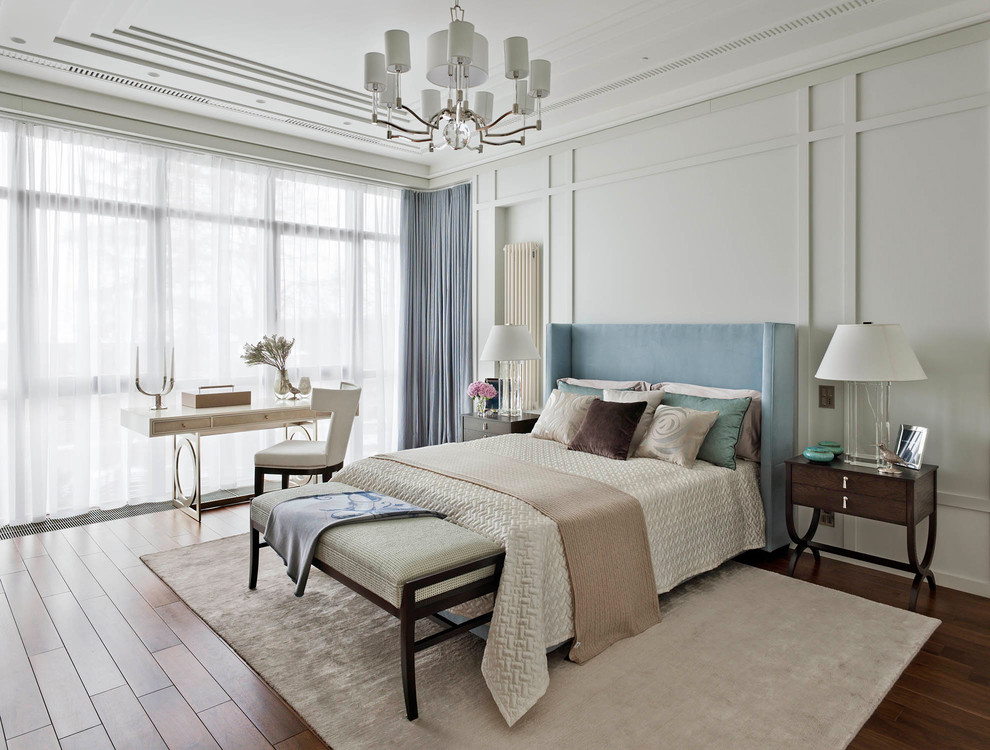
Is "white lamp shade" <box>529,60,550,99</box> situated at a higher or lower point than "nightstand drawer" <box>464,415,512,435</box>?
higher

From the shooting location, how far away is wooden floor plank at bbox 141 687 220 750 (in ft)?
6.46

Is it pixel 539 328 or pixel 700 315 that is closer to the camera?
pixel 700 315

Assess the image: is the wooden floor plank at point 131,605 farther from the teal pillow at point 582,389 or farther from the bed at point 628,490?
the teal pillow at point 582,389

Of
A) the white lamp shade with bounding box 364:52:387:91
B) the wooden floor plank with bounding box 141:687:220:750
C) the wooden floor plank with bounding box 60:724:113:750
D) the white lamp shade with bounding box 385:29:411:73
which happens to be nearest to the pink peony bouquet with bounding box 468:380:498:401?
the white lamp shade with bounding box 364:52:387:91

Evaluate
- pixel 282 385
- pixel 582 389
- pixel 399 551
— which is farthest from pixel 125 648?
pixel 582 389

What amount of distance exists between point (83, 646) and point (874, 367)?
11.9 ft

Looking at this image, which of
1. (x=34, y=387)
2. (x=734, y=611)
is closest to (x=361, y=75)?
(x=34, y=387)

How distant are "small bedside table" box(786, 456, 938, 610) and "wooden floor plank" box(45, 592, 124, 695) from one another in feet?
10.2

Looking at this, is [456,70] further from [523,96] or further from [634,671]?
[634,671]

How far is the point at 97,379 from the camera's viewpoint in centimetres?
445

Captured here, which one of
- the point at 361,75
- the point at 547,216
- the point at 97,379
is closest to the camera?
the point at 361,75

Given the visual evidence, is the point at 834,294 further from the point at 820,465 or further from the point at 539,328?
the point at 539,328

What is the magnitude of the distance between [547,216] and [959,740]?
4.02 meters

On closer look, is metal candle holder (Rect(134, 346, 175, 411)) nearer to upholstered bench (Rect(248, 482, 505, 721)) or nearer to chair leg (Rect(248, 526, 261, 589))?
chair leg (Rect(248, 526, 261, 589))
